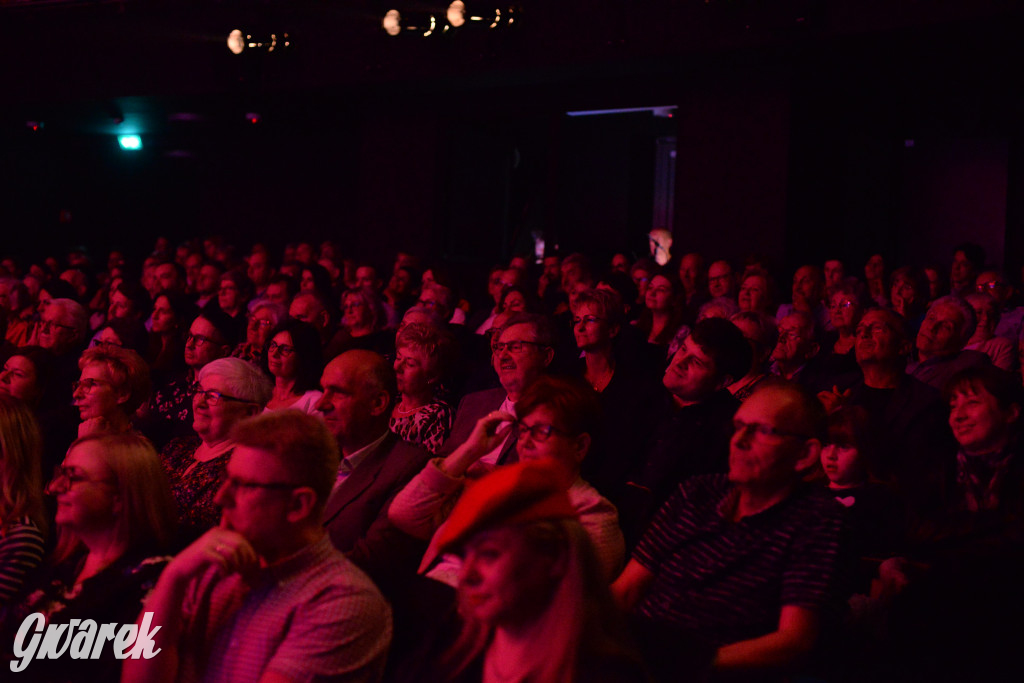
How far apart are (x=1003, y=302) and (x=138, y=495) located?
533cm

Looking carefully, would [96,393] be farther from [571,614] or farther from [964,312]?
[964,312]

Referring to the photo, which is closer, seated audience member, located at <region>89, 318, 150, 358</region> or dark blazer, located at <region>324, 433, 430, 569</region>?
dark blazer, located at <region>324, 433, 430, 569</region>

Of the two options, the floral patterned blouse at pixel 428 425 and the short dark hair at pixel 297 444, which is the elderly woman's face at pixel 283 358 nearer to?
the floral patterned blouse at pixel 428 425

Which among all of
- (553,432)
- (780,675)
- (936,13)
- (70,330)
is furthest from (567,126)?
(780,675)

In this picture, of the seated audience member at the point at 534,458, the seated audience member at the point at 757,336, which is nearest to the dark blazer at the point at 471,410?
the seated audience member at the point at 534,458

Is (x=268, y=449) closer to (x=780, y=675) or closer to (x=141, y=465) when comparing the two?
(x=141, y=465)

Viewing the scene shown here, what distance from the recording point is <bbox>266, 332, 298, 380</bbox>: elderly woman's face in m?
3.89

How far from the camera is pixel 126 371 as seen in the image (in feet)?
11.8

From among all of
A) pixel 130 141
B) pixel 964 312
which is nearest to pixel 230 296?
pixel 964 312

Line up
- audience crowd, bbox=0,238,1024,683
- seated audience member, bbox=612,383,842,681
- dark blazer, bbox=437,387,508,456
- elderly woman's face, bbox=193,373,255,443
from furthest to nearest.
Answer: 1. dark blazer, bbox=437,387,508,456
2. elderly woman's face, bbox=193,373,255,443
3. seated audience member, bbox=612,383,842,681
4. audience crowd, bbox=0,238,1024,683

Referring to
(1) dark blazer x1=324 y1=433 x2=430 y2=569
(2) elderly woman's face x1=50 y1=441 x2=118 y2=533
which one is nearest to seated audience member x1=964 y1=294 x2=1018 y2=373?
(1) dark blazer x1=324 y1=433 x2=430 y2=569

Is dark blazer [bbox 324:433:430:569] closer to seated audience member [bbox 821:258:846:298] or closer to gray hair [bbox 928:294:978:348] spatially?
gray hair [bbox 928:294:978:348]

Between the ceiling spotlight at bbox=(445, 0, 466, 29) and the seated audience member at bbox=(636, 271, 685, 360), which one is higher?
the ceiling spotlight at bbox=(445, 0, 466, 29)

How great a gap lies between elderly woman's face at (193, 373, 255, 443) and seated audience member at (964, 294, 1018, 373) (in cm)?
335
